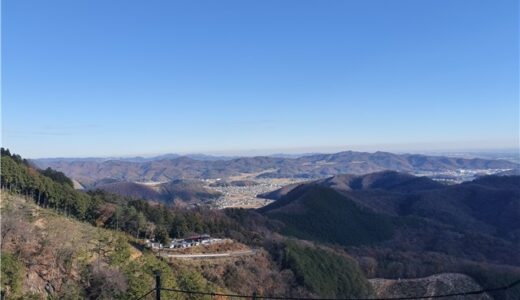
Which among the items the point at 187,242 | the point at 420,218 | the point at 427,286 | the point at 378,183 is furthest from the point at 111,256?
the point at 378,183

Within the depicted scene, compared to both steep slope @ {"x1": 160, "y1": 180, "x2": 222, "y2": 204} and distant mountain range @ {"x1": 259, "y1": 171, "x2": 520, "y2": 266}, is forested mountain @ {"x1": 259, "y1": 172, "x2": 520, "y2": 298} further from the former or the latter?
steep slope @ {"x1": 160, "y1": 180, "x2": 222, "y2": 204}

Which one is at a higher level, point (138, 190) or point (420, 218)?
point (138, 190)

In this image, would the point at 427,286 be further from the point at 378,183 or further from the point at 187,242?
the point at 378,183

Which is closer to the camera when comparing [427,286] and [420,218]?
[427,286]

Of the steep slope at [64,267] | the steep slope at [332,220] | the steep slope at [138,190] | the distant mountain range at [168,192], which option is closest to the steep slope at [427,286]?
the steep slope at [64,267]

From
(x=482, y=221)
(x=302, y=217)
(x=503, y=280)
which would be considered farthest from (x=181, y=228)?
(x=482, y=221)

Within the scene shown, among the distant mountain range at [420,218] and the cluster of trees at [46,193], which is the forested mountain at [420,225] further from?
the cluster of trees at [46,193]
